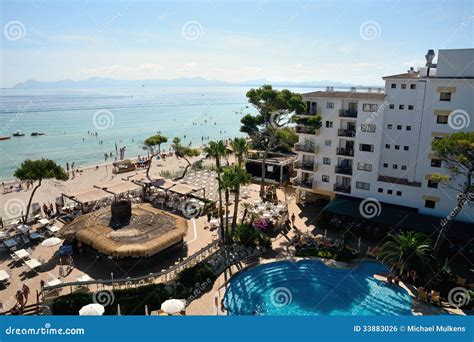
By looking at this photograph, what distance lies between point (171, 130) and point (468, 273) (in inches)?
4828

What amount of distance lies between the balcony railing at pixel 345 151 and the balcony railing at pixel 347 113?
128 inches

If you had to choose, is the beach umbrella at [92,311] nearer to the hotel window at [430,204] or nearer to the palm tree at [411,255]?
the palm tree at [411,255]

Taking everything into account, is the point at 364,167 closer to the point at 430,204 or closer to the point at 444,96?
the point at 430,204

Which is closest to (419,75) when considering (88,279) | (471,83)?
(471,83)

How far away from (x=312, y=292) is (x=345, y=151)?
1594 cm

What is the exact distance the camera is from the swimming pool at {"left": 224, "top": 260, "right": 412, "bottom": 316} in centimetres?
2119

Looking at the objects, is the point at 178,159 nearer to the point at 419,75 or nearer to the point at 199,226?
the point at 199,226

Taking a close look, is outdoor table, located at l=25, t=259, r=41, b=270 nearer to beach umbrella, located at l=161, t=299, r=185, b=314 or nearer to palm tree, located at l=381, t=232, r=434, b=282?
beach umbrella, located at l=161, t=299, r=185, b=314

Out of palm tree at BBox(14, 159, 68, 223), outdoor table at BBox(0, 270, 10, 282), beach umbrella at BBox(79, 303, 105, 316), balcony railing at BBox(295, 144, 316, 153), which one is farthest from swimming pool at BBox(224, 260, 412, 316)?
palm tree at BBox(14, 159, 68, 223)

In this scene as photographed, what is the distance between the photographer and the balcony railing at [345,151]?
110 ft

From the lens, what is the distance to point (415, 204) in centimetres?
3036

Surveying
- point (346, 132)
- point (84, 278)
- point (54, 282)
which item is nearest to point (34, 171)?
point (54, 282)

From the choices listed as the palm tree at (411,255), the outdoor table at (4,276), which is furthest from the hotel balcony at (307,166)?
A: the outdoor table at (4,276)

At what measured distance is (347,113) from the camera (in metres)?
33.1
